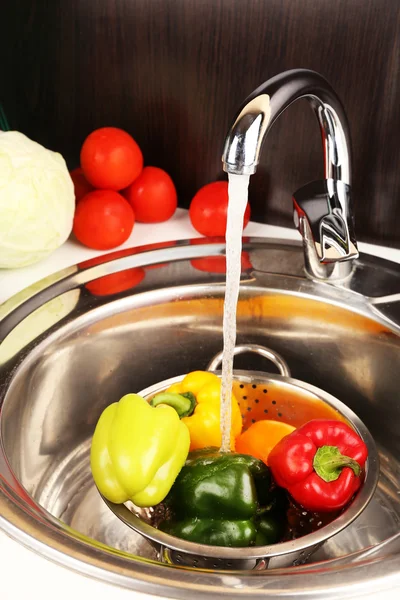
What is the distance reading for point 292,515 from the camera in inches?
31.4

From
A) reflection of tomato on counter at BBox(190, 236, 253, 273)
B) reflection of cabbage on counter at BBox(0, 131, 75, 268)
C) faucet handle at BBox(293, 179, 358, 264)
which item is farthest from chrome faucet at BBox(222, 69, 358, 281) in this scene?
reflection of cabbage on counter at BBox(0, 131, 75, 268)

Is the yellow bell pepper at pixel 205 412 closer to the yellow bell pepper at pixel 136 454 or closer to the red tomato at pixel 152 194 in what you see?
the yellow bell pepper at pixel 136 454

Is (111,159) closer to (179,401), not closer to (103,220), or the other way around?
(103,220)

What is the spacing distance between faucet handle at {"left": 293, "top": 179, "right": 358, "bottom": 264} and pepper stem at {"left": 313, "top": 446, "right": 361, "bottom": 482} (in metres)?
0.27

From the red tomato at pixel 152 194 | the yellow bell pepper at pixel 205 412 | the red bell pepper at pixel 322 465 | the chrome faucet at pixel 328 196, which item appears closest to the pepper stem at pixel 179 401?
the yellow bell pepper at pixel 205 412

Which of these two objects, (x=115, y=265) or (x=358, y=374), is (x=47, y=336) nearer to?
(x=115, y=265)

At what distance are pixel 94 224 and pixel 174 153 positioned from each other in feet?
0.72

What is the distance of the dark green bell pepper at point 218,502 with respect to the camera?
716mm

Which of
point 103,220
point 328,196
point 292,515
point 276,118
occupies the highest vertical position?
point 276,118

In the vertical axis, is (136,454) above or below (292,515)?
above

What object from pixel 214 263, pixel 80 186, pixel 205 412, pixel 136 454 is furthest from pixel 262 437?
pixel 80 186

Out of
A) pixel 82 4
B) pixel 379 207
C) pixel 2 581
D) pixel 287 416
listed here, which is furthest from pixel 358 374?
pixel 82 4

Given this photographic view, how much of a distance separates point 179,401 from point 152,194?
39 centimetres

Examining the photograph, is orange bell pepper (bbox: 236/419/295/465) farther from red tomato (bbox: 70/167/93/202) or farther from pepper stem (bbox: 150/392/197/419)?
red tomato (bbox: 70/167/93/202)
